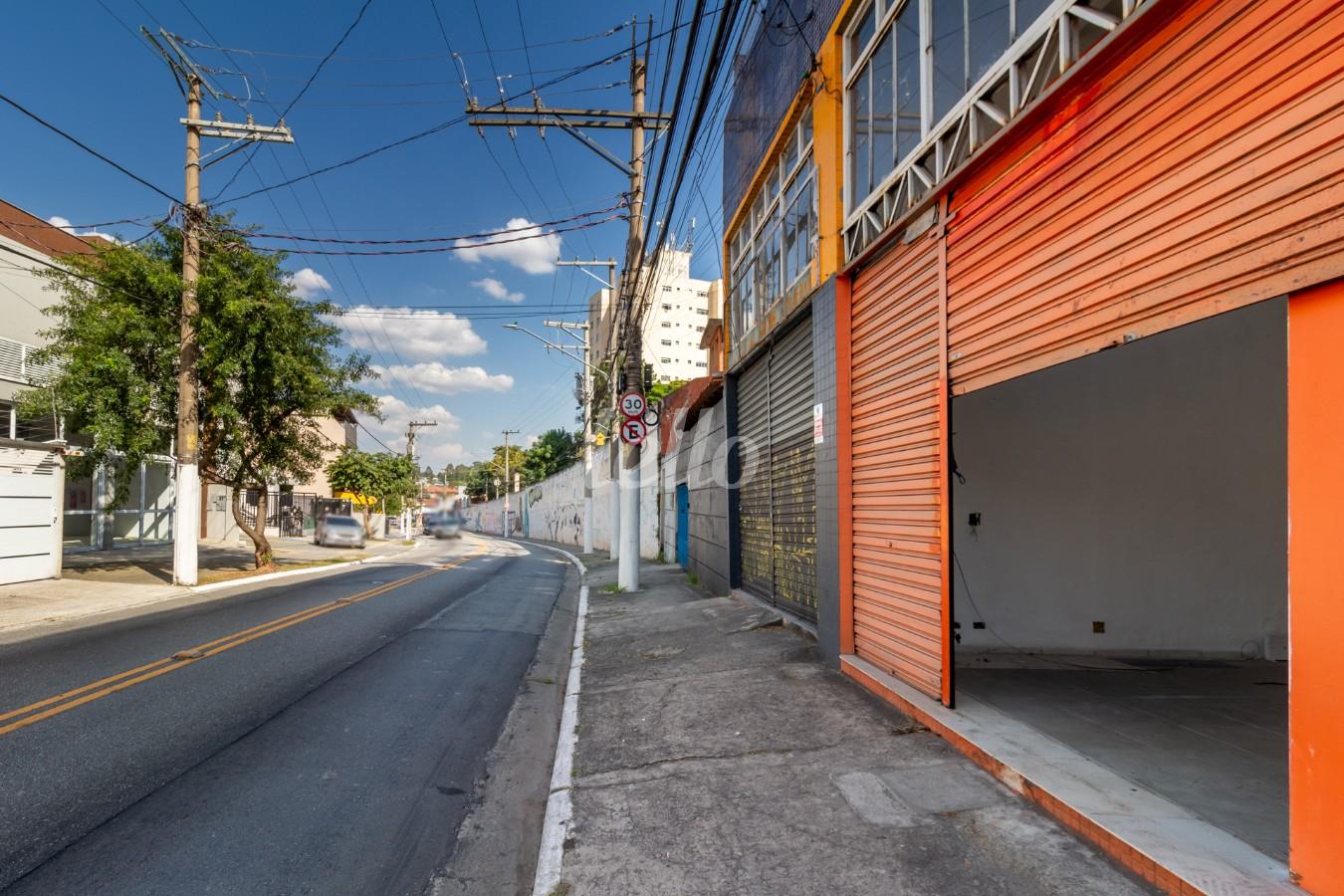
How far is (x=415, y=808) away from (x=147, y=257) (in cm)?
1469

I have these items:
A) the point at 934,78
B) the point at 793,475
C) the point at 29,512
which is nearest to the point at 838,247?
the point at 934,78

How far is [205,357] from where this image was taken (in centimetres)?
1397

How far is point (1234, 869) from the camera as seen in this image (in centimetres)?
274

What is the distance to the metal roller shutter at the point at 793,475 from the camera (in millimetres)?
7727

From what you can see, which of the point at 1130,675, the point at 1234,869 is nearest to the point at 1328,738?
the point at 1234,869

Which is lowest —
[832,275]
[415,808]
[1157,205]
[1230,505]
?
[415,808]

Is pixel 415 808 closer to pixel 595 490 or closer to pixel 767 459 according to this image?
pixel 767 459

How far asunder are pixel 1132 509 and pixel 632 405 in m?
7.93

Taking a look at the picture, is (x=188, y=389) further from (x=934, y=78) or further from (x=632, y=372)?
(x=934, y=78)

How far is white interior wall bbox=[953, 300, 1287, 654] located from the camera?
7.39m

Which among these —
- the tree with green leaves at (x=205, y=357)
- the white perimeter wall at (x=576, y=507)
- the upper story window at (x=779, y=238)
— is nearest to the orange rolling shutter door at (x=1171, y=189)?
the upper story window at (x=779, y=238)

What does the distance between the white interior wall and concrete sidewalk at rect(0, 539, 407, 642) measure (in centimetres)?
1120

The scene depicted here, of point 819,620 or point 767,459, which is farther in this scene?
point 767,459

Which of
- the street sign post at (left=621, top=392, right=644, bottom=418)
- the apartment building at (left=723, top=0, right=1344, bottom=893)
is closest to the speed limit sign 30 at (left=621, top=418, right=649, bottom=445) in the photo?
the street sign post at (left=621, top=392, right=644, bottom=418)
